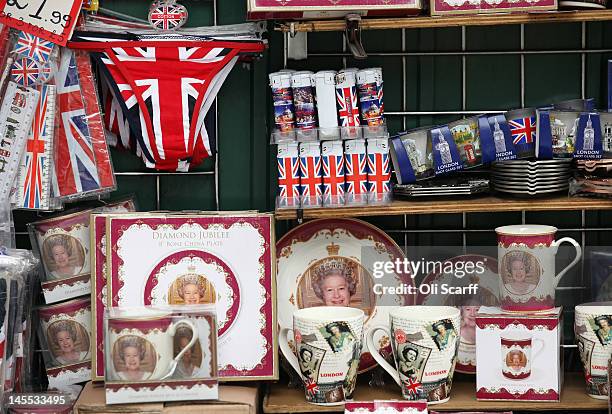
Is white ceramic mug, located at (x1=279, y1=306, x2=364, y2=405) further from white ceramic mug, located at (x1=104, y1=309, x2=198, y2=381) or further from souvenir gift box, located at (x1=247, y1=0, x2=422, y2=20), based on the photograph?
souvenir gift box, located at (x1=247, y1=0, x2=422, y2=20)

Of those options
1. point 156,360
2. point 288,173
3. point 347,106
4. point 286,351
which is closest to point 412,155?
point 347,106

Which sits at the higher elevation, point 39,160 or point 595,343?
point 39,160

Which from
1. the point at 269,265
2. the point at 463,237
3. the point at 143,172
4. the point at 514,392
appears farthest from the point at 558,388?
the point at 143,172

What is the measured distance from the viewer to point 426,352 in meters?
2.32

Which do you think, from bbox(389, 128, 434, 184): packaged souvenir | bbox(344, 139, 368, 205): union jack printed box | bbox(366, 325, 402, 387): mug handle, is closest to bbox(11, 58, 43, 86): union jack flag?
bbox(344, 139, 368, 205): union jack printed box

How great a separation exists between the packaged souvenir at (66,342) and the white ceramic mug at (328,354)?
1.89 feet

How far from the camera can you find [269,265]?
2469mm

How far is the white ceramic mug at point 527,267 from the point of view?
2338 mm

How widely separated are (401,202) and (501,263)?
29cm

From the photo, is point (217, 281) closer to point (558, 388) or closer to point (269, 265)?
point (269, 265)

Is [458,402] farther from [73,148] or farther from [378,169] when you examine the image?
[73,148]

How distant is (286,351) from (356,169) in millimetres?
488

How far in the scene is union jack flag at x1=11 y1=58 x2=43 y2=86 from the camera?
8.07 ft

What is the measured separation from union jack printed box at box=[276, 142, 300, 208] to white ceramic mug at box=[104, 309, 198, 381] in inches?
17.9
